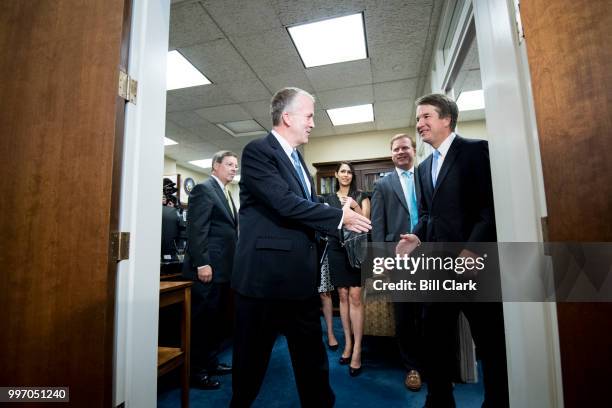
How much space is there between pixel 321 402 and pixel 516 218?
0.96 metres

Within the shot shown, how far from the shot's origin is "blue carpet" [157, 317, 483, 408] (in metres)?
1.68

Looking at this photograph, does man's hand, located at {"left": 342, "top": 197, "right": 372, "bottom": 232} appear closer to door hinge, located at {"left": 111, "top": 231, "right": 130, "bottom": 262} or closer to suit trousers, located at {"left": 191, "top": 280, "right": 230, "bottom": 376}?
door hinge, located at {"left": 111, "top": 231, "right": 130, "bottom": 262}

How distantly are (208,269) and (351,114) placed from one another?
381 centimetres

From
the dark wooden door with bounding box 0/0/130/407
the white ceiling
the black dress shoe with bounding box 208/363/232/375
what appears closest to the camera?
the dark wooden door with bounding box 0/0/130/407

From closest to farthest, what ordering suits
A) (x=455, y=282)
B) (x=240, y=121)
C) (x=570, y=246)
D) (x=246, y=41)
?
(x=570, y=246)
(x=455, y=282)
(x=246, y=41)
(x=240, y=121)

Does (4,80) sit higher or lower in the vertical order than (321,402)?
higher

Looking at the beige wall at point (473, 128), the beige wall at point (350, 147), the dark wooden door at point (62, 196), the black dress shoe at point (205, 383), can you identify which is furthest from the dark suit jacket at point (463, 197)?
the beige wall at point (473, 128)

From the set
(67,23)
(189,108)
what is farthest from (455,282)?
(189,108)

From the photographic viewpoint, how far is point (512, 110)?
32.7 inches

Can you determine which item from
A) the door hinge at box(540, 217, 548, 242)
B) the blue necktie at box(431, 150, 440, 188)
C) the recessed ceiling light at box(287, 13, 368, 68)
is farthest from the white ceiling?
the door hinge at box(540, 217, 548, 242)

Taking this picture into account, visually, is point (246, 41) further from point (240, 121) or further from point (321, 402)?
point (321, 402)

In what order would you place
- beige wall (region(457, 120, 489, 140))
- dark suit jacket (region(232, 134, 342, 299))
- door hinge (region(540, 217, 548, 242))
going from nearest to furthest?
door hinge (region(540, 217, 548, 242))
dark suit jacket (region(232, 134, 342, 299))
beige wall (region(457, 120, 489, 140))

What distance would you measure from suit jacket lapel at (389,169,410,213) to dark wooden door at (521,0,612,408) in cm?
134

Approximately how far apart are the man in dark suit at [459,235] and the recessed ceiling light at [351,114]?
3440 millimetres
